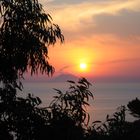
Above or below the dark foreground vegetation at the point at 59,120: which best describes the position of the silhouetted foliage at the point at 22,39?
above

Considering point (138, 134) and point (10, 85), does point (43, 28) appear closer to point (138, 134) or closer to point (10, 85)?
point (10, 85)

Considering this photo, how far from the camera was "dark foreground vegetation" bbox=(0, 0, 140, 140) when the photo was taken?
7371mm

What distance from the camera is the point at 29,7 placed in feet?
29.3

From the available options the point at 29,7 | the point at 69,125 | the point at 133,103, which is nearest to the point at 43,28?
the point at 29,7

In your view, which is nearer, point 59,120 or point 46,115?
point 59,120

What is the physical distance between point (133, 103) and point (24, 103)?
10.3 m

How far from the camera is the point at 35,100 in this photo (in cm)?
773

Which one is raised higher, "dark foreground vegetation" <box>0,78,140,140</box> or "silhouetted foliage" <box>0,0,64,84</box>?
"silhouetted foliage" <box>0,0,64,84</box>

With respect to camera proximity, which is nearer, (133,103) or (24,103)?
(24,103)

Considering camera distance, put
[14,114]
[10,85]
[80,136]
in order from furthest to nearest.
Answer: [10,85], [14,114], [80,136]

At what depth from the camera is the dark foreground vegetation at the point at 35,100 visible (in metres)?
7.37

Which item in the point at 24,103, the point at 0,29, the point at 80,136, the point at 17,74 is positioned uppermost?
the point at 0,29

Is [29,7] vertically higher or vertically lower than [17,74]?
higher

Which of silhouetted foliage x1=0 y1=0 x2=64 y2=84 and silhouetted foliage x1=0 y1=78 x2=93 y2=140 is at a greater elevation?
silhouetted foliage x1=0 y1=0 x2=64 y2=84
